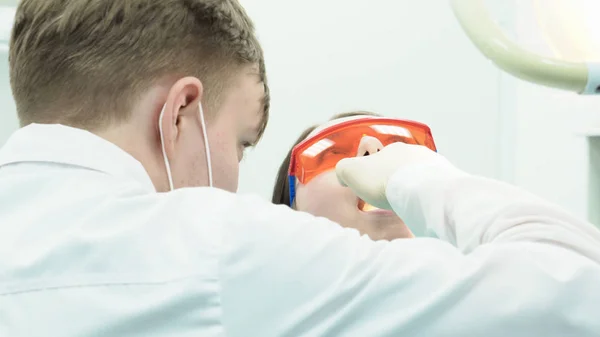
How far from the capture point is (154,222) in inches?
24.0

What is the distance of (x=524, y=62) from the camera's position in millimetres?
538

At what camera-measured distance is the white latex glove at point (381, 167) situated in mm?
886

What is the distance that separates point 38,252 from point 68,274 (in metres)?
0.04

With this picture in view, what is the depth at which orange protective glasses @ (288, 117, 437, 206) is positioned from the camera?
110cm

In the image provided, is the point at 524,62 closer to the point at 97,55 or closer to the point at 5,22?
the point at 97,55

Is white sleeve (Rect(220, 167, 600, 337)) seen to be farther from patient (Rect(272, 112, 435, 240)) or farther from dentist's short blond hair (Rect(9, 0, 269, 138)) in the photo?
patient (Rect(272, 112, 435, 240))

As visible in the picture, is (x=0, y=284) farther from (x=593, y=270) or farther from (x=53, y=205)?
(x=593, y=270)

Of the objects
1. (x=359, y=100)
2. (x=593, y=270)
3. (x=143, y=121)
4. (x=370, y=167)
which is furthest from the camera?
(x=359, y=100)

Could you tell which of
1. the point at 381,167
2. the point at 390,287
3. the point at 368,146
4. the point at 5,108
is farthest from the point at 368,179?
the point at 5,108

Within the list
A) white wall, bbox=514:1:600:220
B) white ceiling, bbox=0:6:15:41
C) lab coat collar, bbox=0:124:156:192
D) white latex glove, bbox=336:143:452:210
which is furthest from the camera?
white ceiling, bbox=0:6:15:41

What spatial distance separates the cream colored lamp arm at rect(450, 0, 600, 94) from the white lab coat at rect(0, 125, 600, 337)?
153mm

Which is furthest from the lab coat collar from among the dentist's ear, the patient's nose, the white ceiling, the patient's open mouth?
the white ceiling

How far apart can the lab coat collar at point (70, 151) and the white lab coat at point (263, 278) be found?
81 mm

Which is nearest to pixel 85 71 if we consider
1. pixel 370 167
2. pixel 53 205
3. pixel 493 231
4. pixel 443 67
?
pixel 53 205
